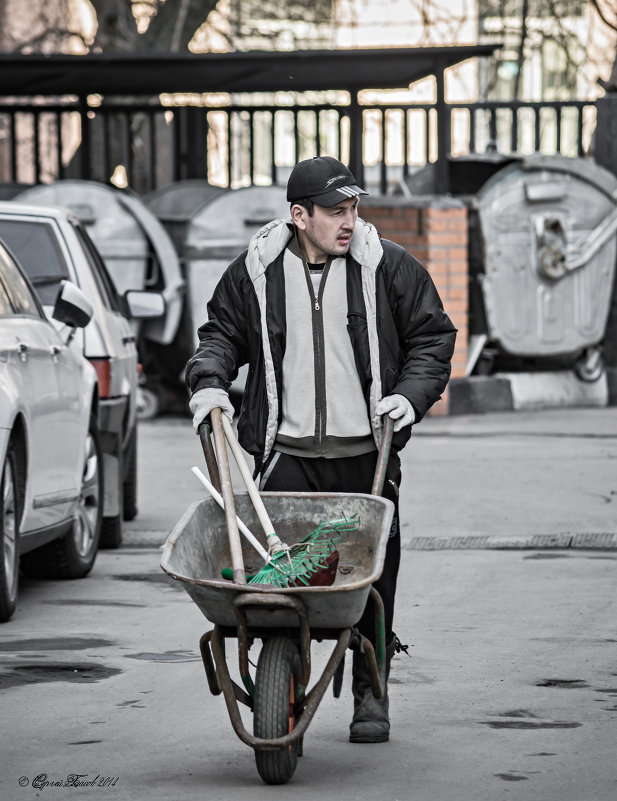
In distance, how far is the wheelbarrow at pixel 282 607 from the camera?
14.5 feet

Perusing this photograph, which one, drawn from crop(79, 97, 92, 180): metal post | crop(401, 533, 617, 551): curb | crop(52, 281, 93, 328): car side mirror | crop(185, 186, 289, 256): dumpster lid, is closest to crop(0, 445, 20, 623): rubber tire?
crop(52, 281, 93, 328): car side mirror

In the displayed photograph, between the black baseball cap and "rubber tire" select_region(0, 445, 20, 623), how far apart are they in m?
2.20

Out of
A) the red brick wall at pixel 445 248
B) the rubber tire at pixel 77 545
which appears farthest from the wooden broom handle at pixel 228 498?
the red brick wall at pixel 445 248

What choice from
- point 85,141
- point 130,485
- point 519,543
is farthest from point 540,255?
point 519,543

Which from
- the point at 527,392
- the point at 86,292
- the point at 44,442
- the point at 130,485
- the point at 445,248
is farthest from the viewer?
the point at 527,392

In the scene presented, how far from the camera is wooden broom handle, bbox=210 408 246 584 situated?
180 inches

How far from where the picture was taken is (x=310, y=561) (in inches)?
186

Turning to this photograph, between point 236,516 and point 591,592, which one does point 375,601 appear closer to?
point 236,516

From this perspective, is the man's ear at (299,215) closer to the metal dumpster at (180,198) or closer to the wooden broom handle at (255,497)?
the wooden broom handle at (255,497)

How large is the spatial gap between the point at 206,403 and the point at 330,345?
1.43 ft

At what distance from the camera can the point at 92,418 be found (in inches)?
340

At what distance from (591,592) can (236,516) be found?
298cm

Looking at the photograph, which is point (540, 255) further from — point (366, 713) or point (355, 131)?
point (366, 713)

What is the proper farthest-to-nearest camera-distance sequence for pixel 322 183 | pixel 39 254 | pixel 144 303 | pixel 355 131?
pixel 355 131 → pixel 144 303 → pixel 39 254 → pixel 322 183
